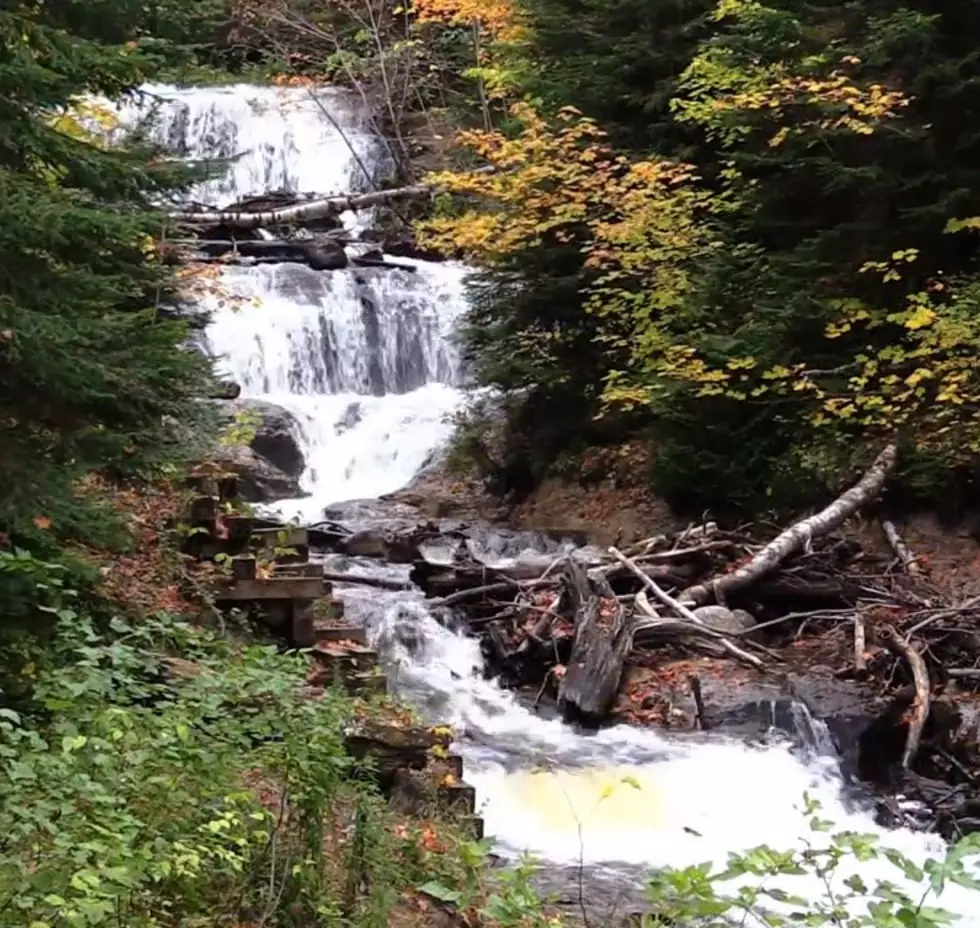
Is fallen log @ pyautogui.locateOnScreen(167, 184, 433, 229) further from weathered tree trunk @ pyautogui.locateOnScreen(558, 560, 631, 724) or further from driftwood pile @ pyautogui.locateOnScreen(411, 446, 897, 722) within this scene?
Answer: weathered tree trunk @ pyautogui.locateOnScreen(558, 560, 631, 724)

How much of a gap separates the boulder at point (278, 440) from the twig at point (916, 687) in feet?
32.5

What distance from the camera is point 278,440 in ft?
55.5

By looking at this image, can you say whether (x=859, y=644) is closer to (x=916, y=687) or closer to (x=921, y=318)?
(x=916, y=687)

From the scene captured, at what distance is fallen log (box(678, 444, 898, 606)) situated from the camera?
1005 centimetres

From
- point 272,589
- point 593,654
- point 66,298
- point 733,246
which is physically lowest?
point 593,654

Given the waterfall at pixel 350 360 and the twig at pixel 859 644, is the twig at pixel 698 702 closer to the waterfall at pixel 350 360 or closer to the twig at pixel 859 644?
the twig at pixel 859 644

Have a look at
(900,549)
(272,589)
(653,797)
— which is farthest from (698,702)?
(900,549)

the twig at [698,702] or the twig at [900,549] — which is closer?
the twig at [698,702]

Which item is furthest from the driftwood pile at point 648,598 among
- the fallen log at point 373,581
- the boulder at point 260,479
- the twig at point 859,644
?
the boulder at point 260,479

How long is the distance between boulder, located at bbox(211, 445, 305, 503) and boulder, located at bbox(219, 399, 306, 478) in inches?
5.0

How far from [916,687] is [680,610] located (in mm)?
1940

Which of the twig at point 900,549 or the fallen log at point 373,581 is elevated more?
the twig at point 900,549

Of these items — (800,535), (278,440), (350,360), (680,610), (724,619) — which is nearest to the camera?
(680,610)

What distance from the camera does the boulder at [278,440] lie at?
16719 mm
